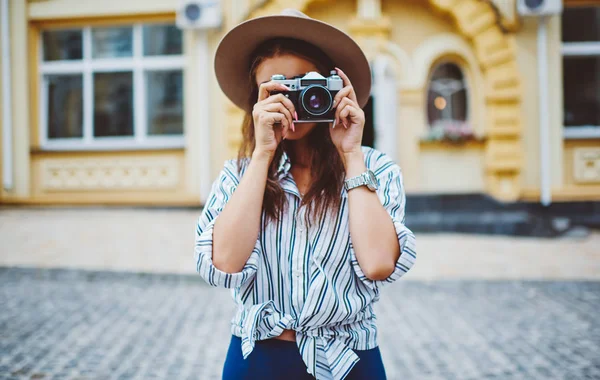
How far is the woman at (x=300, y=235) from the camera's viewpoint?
4.02ft

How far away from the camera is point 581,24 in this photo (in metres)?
9.06

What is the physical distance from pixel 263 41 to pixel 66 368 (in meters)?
2.90

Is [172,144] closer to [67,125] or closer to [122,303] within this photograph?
[67,125]

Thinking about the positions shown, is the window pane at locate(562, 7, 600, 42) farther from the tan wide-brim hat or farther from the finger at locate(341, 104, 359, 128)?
the finger at locate(341, 104, 359, 128)

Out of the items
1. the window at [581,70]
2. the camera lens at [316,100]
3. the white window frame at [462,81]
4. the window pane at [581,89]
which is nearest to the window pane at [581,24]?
the window at [581,70]

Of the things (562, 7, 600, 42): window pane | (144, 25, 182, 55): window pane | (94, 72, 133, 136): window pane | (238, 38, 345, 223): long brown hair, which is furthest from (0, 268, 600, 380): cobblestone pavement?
(562, 7, 600, 42): window pane

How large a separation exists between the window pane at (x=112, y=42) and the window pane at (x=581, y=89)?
8.19 metres

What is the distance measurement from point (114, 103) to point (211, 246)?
947cm

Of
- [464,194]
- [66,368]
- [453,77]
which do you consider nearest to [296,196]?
[66,368]

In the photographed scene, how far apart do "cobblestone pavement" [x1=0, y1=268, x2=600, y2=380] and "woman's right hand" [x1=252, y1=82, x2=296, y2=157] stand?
8.03ft

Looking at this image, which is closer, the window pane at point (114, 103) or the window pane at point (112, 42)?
the window pane at point (112, 42)

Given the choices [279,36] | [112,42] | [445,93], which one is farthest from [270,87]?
[112,42]

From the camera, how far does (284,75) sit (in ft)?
4.44

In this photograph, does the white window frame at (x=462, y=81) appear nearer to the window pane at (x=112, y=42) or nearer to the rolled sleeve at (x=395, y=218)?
the window pane at (x=112, y=42)
